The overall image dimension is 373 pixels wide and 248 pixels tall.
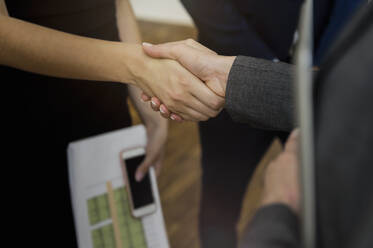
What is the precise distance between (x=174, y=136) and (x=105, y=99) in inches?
31.1

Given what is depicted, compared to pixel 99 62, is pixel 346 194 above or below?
below

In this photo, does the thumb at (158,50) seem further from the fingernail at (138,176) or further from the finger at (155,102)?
the fingernail at (138,176)

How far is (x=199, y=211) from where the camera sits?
1.07 m

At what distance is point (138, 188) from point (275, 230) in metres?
0.30

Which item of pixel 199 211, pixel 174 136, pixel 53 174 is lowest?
pixel 199 211

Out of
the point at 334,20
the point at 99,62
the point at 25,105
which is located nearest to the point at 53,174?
the point at 25,105

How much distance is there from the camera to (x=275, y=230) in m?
0.24

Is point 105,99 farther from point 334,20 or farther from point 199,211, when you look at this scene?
point 199,211

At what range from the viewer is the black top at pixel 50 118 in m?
0.40

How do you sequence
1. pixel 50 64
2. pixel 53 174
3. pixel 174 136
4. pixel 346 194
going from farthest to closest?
pixel 174 136 < pixel 53 174 < pixel 50 64 < pixel 346 194

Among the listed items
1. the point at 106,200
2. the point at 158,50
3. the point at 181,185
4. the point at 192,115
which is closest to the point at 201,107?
the point at 192,115

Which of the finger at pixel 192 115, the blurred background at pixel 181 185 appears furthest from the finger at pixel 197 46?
the blurred background at pixel 181 185

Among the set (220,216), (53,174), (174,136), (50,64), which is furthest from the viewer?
(174,136)

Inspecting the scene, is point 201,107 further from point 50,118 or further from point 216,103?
point 50,118
